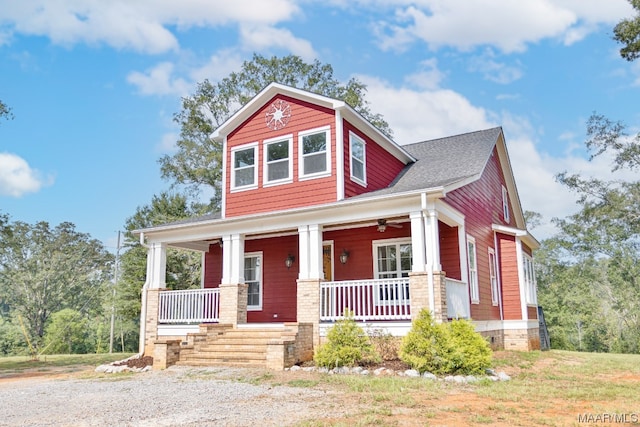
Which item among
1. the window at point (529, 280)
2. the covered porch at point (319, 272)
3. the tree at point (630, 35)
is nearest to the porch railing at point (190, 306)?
the covered porch at point (319, 272)

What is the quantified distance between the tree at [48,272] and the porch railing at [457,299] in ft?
106

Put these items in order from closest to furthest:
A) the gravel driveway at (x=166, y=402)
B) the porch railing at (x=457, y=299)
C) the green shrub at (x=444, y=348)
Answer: the gravel driveway at (x=166, y=402)
the green shrub at (x=444, y=348)
the porch railing at (x=457, y=299)

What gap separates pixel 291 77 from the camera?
2681 cm

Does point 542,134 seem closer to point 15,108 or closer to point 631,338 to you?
point 631,338

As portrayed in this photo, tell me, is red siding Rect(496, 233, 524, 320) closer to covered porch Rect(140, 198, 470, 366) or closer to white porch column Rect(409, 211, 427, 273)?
covered porch Rect(140, 198, 470, 366)

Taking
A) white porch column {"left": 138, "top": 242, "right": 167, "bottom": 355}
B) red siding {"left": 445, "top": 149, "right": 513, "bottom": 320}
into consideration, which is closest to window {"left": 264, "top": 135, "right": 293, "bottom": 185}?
white porch column {"left": 138, "top": 242, "right": 167, "bottom": 355}

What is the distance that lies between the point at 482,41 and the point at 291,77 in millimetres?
10822

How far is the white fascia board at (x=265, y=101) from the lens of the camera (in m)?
13.2

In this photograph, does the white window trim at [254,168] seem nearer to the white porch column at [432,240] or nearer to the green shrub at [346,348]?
the white porch column at [432,240]

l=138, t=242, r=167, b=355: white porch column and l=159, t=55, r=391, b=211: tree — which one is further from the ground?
l=159, t=55, r=391, b=211: tree

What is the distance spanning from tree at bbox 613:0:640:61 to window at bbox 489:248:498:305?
362 inches

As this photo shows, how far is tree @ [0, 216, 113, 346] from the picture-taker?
35906mm

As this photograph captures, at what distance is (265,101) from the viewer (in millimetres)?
14391

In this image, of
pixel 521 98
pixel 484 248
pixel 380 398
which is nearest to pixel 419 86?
pixel 521 98
